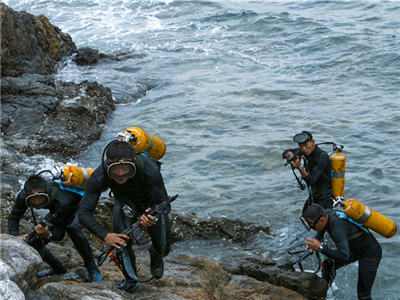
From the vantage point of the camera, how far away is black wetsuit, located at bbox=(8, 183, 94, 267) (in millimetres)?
6770

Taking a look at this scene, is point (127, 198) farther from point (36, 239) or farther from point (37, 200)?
point (36, 239)

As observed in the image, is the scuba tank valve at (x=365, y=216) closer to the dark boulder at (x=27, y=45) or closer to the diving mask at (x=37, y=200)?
the diving mask at (x=37, y=200)

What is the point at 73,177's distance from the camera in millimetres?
6777

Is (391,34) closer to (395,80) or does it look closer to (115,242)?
(395,80)

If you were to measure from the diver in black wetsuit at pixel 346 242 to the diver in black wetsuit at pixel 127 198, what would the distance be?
77.7 inches

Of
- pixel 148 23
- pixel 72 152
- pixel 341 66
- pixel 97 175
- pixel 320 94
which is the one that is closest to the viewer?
pixel 97 175

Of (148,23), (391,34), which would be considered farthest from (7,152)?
(148,23)

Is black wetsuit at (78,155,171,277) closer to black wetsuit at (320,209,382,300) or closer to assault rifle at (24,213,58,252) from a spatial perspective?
assault rifle at (24,213,58,252)

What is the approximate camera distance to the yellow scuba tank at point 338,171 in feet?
29.1

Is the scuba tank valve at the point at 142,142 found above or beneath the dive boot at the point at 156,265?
above

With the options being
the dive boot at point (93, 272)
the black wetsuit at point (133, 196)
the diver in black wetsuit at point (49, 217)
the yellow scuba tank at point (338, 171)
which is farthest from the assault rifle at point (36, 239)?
the yellow scuba tank at point (338, 171)

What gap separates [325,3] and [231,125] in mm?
19758

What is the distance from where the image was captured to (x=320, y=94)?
18875 mm

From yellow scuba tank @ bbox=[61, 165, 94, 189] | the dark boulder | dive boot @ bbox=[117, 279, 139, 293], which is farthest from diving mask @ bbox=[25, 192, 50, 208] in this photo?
the dark boulder
